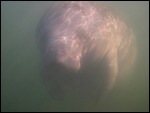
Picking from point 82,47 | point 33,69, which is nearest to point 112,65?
point 82,47

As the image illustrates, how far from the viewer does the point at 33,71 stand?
324 inches

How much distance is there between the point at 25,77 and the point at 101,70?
2.88m

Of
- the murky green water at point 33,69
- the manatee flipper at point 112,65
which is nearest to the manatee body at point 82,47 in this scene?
the manatee flipper at point 112,65

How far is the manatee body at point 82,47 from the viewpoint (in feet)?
17.9

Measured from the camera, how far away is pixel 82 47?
18.7 feet

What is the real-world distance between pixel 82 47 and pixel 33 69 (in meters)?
3.14

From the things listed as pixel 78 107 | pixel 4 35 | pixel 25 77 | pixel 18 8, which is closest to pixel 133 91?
pixel 78 107

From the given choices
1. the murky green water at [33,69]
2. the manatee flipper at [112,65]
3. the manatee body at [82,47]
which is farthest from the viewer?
the murky green water at [33,69]

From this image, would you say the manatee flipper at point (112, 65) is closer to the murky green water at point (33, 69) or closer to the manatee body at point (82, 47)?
the manatee body at point (82, 47)

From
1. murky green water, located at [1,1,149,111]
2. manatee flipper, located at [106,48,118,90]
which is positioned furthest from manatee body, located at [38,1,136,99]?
murky green water, located at [1,1,149,111]

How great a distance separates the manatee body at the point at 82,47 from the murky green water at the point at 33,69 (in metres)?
0.58

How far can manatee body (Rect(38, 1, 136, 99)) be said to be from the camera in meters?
5.44

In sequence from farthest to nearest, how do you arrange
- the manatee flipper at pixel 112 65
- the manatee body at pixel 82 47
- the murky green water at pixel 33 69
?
the murky green water at pixel 33 69 < the manatee flipper at pixel 112 65 < the manatee body at pixel 82 47

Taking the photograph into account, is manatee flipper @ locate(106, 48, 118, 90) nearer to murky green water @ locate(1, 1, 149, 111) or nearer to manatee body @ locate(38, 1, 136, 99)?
manatee body @ locate(38, 1, 136, 99)
